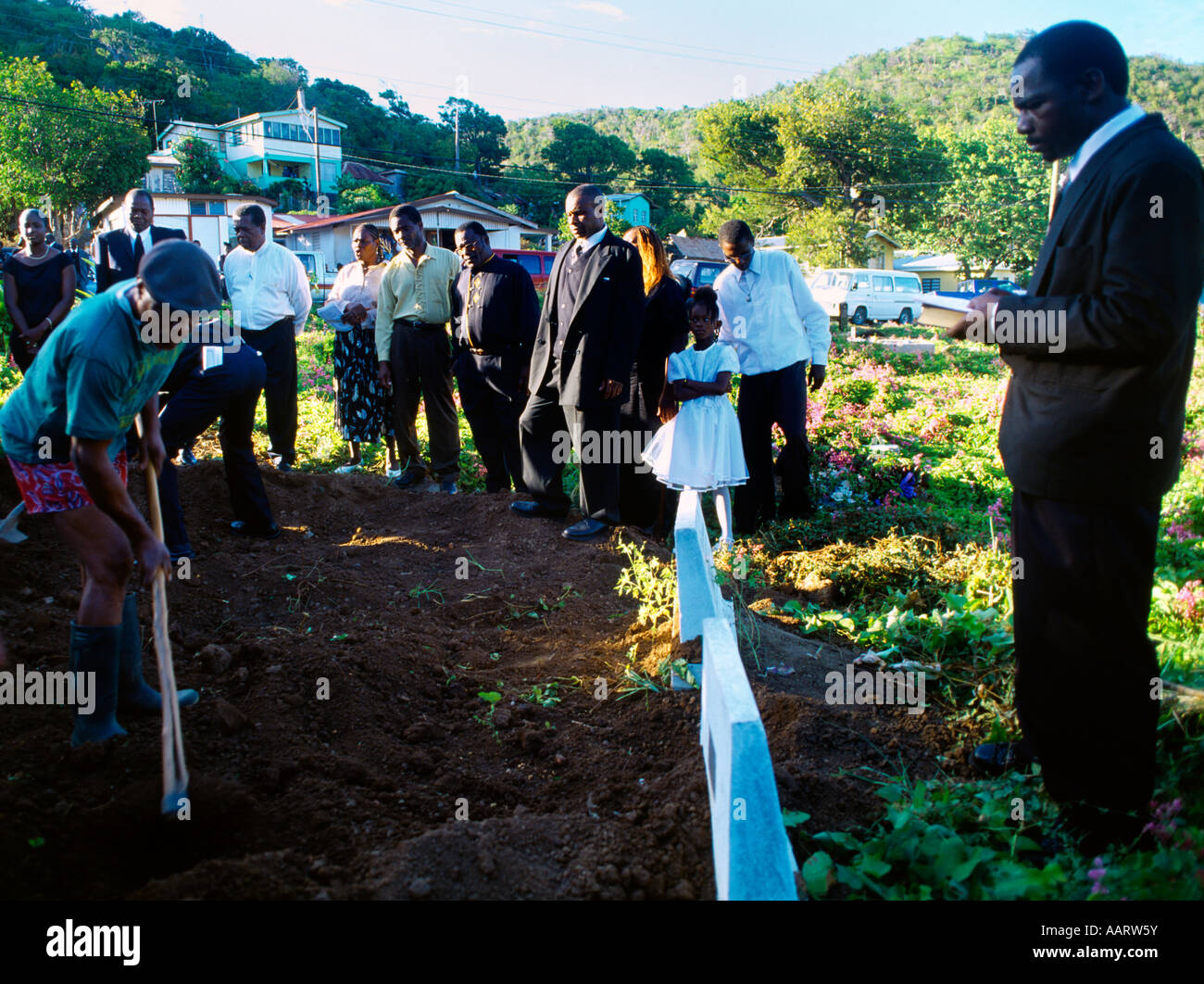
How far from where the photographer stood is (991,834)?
248 cm

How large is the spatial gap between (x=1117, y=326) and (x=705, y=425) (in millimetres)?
3241

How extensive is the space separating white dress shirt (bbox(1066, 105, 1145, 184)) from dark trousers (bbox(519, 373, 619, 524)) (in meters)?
3.48

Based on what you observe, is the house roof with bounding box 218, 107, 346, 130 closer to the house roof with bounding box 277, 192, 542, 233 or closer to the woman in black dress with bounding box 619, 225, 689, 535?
the house roof with bounding box 277, 192, 542, 233

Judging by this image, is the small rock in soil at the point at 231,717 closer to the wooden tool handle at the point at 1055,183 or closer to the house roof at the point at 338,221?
the wooden tool handle at the point at 1055,183

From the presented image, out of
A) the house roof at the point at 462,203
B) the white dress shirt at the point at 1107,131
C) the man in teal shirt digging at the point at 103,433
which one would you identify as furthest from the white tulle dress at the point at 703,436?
the house roof at the point at 462,203

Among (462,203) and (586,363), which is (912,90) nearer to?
(462,203)

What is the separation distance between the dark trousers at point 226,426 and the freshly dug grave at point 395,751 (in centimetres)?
45

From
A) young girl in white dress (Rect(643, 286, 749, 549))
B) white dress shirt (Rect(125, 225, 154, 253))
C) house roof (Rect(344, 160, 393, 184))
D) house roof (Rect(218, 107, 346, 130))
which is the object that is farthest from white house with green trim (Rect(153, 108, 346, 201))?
young girl in white dress (Rect(643, 286, 749, 549))

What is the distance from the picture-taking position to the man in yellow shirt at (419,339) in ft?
22.4

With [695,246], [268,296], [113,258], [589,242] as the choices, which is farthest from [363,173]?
[589,242]

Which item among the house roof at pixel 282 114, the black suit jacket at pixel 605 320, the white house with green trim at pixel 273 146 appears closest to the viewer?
the black suit jacket at pixel 605 320

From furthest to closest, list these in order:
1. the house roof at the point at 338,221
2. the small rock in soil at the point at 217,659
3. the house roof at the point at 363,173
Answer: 1. the house roof at the point at 363,173
2. the house roof at the point at 338,221
3. the small rock in soil at the point at 217,659

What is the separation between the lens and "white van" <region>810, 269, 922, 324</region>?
3158 cm

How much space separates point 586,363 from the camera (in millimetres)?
5520
